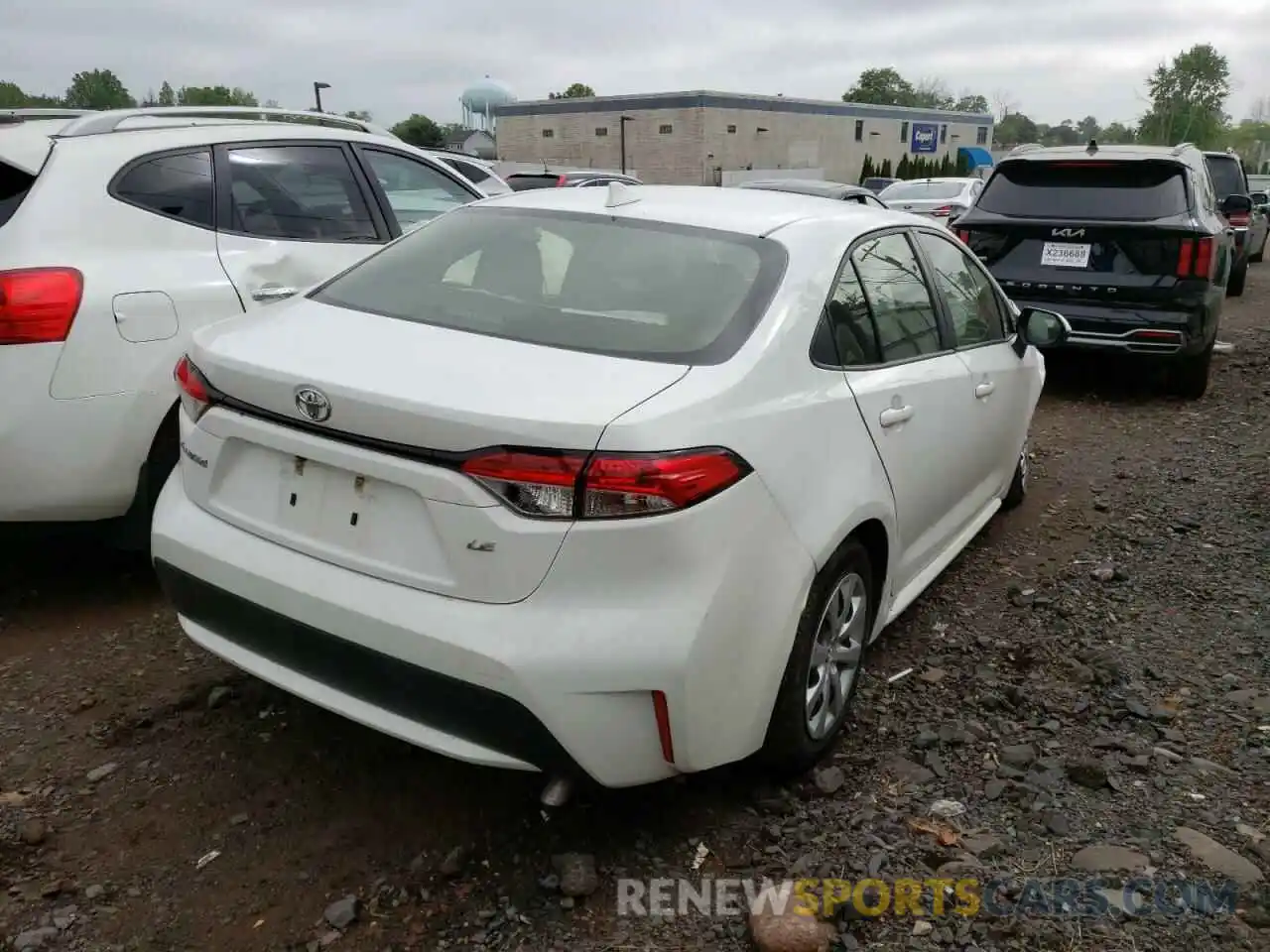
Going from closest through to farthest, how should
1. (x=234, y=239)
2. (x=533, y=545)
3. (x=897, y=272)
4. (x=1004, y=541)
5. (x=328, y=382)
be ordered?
(x=533, y=545)
(x=328, y=382)
(x=897, y=272)
(x=234, y=239)
(x=1004, y=541)

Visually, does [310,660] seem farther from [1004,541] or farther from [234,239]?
[1004,541]

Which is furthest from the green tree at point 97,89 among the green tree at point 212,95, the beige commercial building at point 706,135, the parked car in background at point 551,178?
the parked car in background at point 551,178

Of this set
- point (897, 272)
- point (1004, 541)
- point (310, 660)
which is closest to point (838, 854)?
point (310, 660)

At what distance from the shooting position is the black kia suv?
662 centimetres

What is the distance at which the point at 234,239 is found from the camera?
3932 millimetres

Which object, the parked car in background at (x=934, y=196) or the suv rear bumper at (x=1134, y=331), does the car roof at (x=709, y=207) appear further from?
the parked car in background at (x=934, y=196)

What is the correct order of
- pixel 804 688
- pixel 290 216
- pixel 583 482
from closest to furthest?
1. pixel 583 482
2. pixel 804 688
3. pixel 290 216

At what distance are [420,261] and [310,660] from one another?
1284 mm

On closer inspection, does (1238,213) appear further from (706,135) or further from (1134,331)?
(706,135)

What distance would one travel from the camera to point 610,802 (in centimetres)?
268

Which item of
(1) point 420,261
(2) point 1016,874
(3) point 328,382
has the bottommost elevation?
(2) point 1016,874

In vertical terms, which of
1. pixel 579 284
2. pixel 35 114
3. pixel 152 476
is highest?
pixel 35 114

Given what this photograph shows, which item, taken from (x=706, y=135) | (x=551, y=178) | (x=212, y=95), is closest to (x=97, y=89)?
(x=212, y=95)

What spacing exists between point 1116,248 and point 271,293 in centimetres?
543
